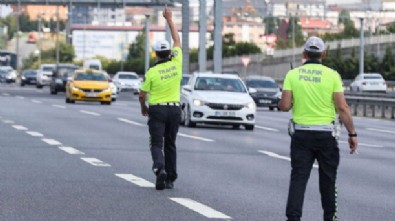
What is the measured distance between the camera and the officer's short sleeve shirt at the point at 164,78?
1650 centimetres

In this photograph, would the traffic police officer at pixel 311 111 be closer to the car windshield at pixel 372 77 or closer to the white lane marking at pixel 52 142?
the white lane marking at pixel 52 142

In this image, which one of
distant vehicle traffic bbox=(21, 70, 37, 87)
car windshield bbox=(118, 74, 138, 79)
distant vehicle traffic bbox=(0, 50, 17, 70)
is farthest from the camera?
distant vehicle traffic bbox=(0, 50, 17, 70)

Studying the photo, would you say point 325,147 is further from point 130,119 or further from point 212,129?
point 130,119

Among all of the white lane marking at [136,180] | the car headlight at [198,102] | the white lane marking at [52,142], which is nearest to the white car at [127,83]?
the car headlight at [198,102]

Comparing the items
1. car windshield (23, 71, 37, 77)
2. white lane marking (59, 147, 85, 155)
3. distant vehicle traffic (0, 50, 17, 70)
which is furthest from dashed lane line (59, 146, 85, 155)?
distant vehicle traffic (0, 50, 17, 70)

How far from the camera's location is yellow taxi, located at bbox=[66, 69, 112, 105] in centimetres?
5688

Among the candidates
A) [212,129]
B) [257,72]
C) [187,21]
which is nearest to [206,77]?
[212,129]

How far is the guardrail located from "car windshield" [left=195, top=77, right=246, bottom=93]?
13156mm

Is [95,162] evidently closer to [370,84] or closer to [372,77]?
[370,84]

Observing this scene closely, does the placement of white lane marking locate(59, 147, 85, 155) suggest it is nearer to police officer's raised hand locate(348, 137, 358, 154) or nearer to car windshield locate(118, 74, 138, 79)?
police officer's raised hand locate(348, 137, 358, 154)

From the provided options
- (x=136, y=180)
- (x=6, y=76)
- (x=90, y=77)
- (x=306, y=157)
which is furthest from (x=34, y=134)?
(x=6, y=76)

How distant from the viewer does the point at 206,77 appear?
38594mm

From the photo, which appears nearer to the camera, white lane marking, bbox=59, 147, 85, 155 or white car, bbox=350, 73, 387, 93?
white lane marking, bbox=59, 147, 85, 155

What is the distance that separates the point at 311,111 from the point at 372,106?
43663 millimetres
